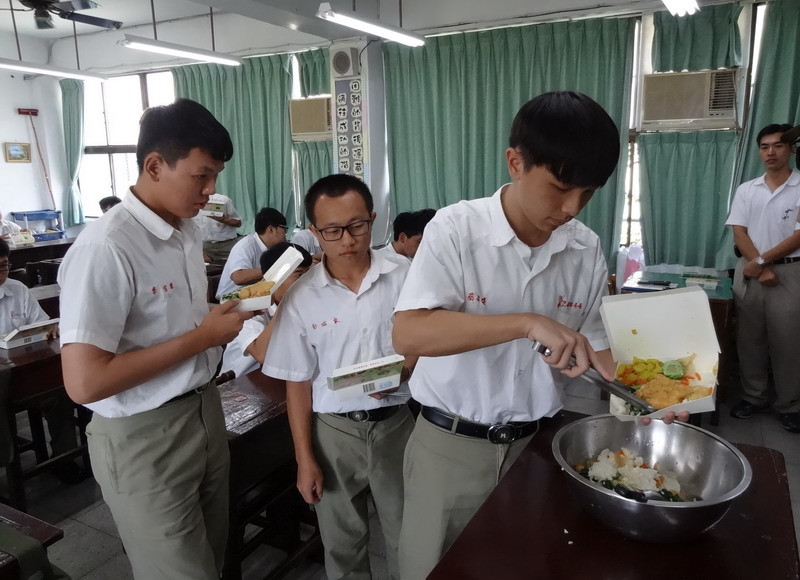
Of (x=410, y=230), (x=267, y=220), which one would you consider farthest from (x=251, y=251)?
(x=410, y=230)

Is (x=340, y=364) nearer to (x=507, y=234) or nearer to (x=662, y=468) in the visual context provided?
(x=507, y=234)

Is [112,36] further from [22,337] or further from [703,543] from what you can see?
[703,543]

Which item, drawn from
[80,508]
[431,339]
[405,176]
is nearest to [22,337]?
[80,508]

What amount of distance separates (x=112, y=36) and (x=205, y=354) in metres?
7.19

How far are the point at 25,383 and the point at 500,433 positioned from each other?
87.1 inches

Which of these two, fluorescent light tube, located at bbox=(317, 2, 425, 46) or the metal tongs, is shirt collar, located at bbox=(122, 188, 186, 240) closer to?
the metal tongs

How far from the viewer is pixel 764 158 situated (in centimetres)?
339

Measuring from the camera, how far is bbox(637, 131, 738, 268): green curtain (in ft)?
13.4

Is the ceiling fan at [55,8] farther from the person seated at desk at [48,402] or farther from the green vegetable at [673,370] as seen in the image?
the green vegetable at [673,370]

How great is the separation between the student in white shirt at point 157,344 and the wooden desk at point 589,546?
2.51 ft

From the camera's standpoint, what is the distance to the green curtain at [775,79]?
3.76 m

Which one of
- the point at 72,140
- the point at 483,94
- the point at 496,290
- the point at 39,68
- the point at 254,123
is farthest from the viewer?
the point at 72,140

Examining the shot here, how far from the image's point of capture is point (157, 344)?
132 centimetres

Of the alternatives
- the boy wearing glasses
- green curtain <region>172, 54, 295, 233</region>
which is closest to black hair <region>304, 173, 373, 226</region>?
the boy wearing glasses
